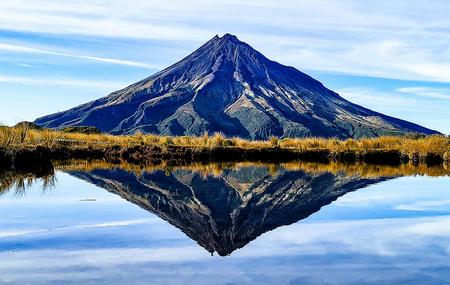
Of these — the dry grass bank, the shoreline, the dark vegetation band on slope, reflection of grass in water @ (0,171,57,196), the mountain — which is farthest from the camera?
the mountain

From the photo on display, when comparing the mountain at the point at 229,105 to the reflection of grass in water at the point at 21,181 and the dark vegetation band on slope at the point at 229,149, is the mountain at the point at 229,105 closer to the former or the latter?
the dark vegetation band on slope at the point at 229,149

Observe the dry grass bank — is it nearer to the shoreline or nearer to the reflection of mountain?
the shoreline

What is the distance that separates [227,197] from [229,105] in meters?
140

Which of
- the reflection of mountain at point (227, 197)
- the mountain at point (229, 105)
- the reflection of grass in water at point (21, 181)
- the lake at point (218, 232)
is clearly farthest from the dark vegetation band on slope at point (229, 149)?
the mountain at point (229, 105)

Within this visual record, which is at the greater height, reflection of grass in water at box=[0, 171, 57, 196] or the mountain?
the mountain

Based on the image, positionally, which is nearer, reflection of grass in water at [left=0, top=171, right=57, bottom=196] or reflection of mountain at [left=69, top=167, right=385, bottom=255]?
reflection of mountain at [left=69, top=167, right=385, bottom=255]

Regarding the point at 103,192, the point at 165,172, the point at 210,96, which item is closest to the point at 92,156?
the point at 165,172

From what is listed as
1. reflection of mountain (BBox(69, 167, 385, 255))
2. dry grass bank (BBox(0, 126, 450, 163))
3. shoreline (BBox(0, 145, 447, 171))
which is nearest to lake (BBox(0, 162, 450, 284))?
reflection of mountain (BBox(69, 167, 385, 255))

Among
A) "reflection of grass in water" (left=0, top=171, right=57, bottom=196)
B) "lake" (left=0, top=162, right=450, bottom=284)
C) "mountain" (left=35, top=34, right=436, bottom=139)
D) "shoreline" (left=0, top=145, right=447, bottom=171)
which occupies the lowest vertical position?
"lake" (left=0, top=162, right=450, bottom=284)

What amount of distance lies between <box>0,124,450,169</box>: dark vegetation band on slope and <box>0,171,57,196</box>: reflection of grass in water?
22.8ft

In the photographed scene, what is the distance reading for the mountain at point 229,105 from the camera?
133m

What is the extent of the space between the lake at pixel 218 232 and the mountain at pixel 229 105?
357ft

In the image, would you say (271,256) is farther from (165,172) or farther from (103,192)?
(165,172)

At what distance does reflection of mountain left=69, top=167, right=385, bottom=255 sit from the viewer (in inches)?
369
